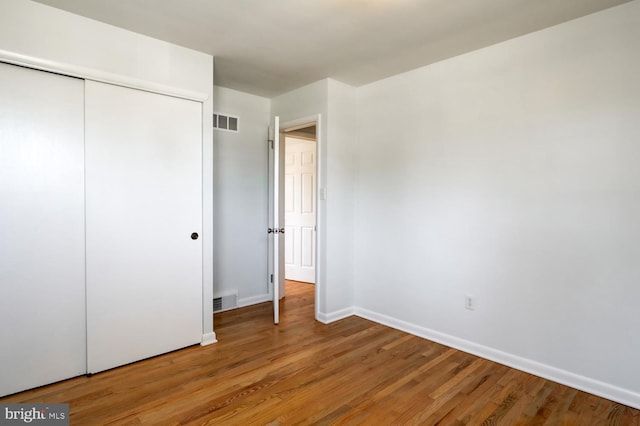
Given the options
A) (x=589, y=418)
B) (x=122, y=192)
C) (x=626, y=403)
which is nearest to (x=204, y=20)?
(x=122, y=192)

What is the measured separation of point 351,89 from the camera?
3.73 m

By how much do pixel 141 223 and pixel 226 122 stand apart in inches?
67.0

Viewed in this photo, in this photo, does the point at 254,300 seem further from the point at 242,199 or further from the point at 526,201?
the point at 526,201

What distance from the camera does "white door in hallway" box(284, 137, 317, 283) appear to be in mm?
5176

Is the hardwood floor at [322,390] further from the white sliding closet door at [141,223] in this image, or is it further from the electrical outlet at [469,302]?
the electrical outlet at [469,302]

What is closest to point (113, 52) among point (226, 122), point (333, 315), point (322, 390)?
point (226, 122)

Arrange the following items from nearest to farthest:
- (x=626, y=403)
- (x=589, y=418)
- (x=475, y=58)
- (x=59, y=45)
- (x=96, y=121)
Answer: (x=589, y=418) < (x=626, y=403) < (x=59, y=45) < (x=96, y=121) < (x=475, y=58)

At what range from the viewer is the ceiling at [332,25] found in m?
2.17

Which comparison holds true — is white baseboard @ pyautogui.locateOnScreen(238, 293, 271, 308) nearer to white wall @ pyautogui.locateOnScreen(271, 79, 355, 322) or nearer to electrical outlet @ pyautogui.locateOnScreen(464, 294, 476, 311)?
white wall @ pyautogui.locateOnScreen(271, 79, 355, 322)

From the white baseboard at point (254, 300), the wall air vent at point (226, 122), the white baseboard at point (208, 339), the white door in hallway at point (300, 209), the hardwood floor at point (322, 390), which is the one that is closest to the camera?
the hardwood floor at point (322, 390)

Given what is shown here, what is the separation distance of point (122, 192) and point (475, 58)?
9.94 feet

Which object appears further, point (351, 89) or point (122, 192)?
point (351, 89)

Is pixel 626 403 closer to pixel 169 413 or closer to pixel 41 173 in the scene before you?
pixel 169 413

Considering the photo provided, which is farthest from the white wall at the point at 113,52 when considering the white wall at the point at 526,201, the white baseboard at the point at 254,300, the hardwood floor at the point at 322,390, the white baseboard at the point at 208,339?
the white wall at the point at 526,201
